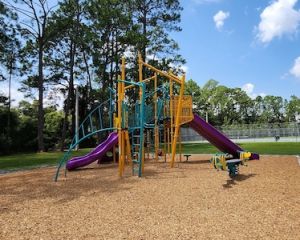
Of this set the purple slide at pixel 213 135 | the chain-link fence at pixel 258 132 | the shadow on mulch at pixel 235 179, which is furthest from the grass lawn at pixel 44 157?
the chain-link fence at pixel 258 132

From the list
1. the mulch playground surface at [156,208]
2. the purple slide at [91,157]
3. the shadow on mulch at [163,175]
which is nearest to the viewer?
the mulch playground surface at [156,208]

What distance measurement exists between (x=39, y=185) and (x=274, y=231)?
6.27 m

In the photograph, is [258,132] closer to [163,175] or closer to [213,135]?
[213,135]

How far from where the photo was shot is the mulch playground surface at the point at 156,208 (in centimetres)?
436

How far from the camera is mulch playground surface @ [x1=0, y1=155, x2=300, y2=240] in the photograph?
14.3 feet

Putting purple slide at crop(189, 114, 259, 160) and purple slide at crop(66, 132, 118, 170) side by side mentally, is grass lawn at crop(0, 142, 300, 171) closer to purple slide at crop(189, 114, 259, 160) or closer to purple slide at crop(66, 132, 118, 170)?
purple slide at crop(66, 132, 118, 170)

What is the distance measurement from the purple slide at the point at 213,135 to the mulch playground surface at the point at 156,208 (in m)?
4.21

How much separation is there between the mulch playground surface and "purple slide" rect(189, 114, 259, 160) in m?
4.21

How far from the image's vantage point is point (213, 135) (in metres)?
13.4

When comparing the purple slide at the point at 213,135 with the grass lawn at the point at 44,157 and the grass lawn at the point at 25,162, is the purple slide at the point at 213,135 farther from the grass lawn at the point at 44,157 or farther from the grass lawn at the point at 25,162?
→ the grass lawn at the point at 25,162

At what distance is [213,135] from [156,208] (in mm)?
8206

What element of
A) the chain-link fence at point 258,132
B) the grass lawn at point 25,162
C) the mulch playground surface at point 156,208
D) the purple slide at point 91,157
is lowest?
the mulch playground surface at point 156,208

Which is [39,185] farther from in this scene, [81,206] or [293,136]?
[293,136]

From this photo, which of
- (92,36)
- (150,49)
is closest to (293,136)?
(150,49)
